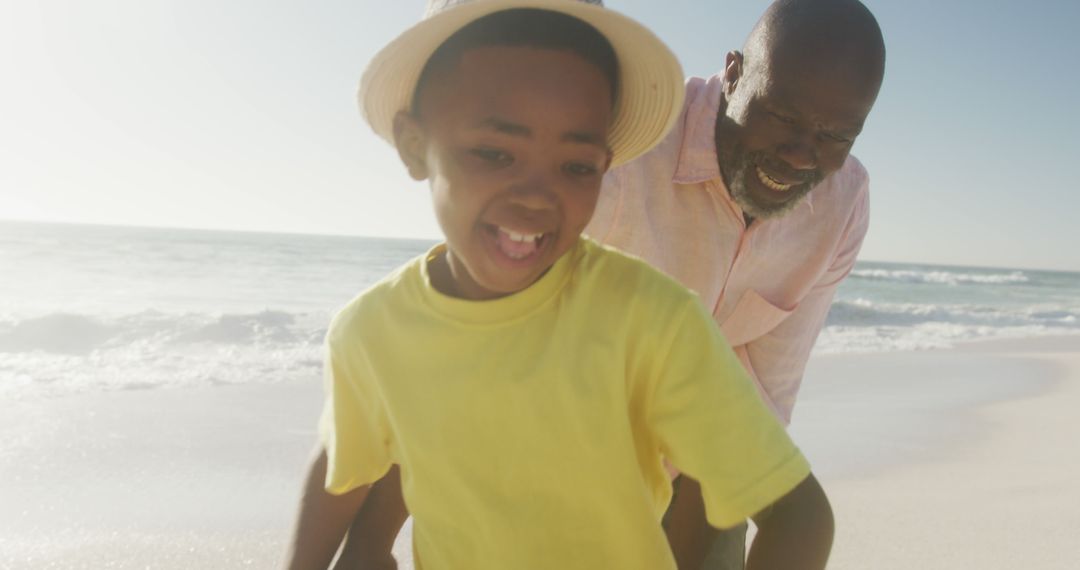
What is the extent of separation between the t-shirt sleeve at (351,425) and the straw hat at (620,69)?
435 millimetres

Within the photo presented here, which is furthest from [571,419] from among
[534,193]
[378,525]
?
[378,525]

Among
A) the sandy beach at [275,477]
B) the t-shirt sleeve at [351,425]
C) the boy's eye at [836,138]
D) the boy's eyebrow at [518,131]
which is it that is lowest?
the sandy beach at [275,477]

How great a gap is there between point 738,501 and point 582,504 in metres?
0.24

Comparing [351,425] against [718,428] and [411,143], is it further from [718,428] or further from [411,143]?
[718,428]

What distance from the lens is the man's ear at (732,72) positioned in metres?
2.19

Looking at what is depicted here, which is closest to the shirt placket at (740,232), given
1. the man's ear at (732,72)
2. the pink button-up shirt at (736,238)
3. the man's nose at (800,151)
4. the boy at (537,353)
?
A: the pink button-up shirt at (736,238)

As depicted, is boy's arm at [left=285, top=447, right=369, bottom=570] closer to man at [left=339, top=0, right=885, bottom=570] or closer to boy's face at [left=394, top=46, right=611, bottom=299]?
boy's face at [left=394, top=46, right=611, bottom=299]

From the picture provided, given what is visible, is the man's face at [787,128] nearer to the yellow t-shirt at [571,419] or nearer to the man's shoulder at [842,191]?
the man's shoulder at [842,191]

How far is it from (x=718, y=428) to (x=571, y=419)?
8.5 inches

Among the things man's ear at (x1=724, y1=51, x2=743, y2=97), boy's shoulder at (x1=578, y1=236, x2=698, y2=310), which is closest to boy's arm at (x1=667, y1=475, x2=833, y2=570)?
boy's shoulder at (x1=578, y1=236, x2=698, y2=310)

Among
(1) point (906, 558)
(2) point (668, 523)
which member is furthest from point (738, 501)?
(1) point (906, 558)

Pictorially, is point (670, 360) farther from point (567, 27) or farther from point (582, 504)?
point (567, 27)

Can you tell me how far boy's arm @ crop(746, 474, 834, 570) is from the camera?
1.11m

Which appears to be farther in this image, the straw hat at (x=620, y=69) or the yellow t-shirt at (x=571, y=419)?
the straw hat at (x=620, y=69)
